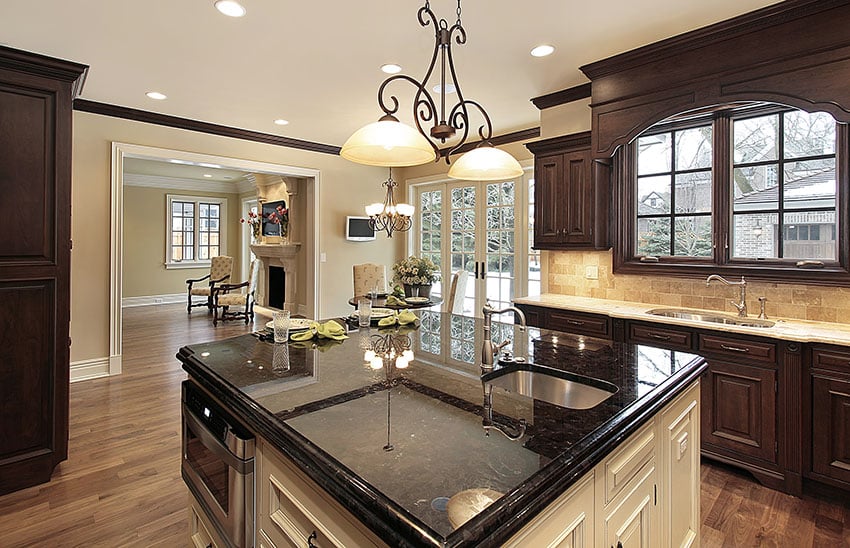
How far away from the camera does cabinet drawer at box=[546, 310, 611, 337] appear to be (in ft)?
10.6

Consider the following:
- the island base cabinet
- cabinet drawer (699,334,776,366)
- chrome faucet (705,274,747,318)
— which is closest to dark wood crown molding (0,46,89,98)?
the island base cabinet

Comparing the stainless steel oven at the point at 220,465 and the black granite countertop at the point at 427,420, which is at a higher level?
the black granite countertop at the point at 427,420

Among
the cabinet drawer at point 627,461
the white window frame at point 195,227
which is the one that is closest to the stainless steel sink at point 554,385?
the cabinet drawer at point 627,461

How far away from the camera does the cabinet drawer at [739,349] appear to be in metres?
2.52

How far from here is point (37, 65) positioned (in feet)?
8.28

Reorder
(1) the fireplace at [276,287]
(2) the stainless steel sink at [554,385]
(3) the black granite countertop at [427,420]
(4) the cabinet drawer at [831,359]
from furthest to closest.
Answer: (1) the fireplace at [276,287]
(4) the cabinet drawer at [831,359]
(2) the stainless steel sink at [554,385]
(3) the black granite countertop at [427,420]

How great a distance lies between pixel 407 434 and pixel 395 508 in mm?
299

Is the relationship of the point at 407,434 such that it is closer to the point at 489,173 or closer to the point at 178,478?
the point at 489,173

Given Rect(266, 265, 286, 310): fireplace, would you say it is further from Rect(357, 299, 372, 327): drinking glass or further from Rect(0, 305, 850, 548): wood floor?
Rect(357, 299, 372, 327): drinking glass

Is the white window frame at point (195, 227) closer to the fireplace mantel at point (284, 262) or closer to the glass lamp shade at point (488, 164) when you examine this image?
Answer: the fireplace mantel at point (284, 262)

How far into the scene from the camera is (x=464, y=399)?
1.31 m

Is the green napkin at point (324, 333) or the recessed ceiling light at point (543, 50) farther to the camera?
the recessed ceiling light at point (543, 50)

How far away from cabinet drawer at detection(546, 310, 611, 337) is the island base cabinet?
2629mm

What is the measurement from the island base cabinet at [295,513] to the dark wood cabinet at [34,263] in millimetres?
2238
